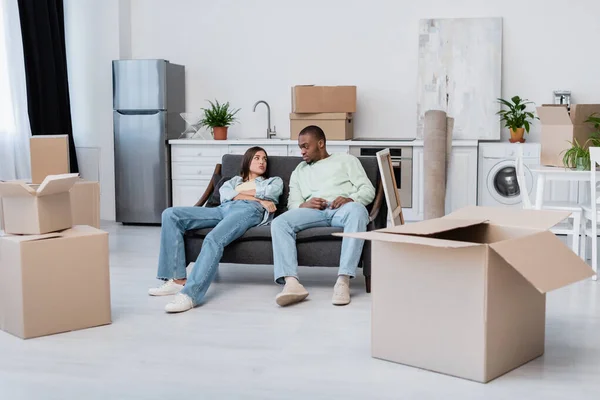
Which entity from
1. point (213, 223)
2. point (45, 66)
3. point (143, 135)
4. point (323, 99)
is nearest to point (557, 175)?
point (213, 223)

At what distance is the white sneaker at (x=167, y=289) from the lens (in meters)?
4.38

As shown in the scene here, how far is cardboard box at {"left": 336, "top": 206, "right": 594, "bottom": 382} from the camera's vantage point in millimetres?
2801

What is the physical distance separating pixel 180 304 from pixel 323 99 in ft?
10.4

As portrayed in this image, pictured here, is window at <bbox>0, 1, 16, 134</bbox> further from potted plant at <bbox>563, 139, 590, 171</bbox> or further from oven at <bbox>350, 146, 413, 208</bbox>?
potted plant at <bbox>563, 139, 590, 171</bbox>

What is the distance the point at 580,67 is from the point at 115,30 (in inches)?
164

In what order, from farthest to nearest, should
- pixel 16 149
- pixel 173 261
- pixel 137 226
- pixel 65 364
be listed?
1. pixel 137 226
2. pixel 16 149
3. pixel 173 261
4. pixel 65 364

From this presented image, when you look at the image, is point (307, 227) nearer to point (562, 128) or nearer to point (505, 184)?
point (562, 128)

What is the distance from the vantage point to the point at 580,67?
22.3 ft

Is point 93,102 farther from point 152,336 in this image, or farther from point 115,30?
point 152,336

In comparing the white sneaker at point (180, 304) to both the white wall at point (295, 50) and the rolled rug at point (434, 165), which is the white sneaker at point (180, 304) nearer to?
the rolled rug at point (434, 165)

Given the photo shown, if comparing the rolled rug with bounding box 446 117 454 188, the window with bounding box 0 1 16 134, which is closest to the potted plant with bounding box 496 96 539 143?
the rolled rug with bounding box 446 117 454 188

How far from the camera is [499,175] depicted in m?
6.69

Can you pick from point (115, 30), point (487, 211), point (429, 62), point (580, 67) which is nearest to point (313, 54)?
point (429, 62)

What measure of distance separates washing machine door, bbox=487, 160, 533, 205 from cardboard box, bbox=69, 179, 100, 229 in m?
3.22
